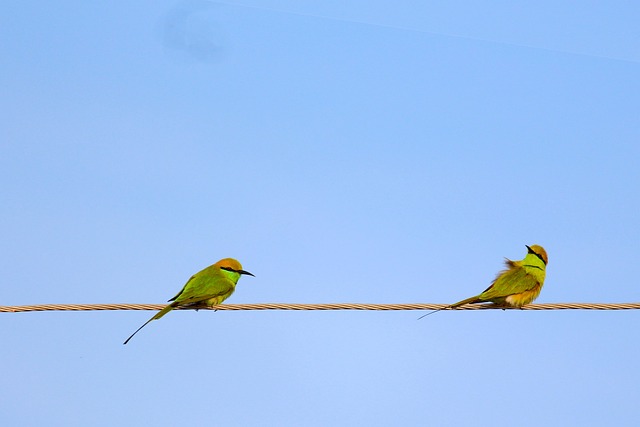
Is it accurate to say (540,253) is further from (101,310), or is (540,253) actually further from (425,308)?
(101,310)

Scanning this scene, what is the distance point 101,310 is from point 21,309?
43 cm

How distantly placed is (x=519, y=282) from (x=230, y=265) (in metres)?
2.26

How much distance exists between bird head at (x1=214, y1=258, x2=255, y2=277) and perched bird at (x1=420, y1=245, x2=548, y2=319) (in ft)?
6.68

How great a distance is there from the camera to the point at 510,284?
6941 millimetres

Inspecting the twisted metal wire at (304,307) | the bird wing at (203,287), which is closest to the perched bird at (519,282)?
the twisted metal wire at (304,307)

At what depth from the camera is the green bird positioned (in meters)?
7.06

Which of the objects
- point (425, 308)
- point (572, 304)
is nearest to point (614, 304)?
point (572, 304)

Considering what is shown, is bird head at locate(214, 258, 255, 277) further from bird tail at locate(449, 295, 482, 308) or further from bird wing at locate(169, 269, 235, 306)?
bird tail at locate(449, 295, 482, 308)

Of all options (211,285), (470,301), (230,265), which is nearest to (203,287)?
(211,285)

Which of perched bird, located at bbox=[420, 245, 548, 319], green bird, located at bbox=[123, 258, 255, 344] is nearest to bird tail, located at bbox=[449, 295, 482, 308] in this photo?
perched bird, located at bbox=[420, 245, 548, 319]

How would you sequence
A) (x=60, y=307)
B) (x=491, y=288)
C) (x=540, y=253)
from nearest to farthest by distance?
(x=60, y=307)
(x=491, y=288)
(x=540, y=253)

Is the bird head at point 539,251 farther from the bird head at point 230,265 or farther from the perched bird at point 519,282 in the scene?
the bird head at point 230,265

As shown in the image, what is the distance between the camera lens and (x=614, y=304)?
5449 mm

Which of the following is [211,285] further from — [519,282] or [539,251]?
[539,251]
